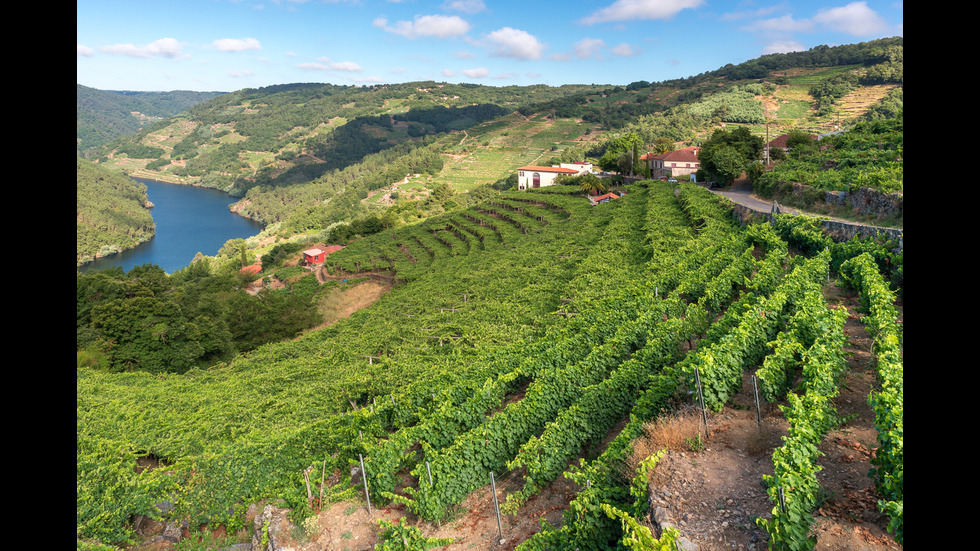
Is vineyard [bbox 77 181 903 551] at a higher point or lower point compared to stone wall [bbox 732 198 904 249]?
lower

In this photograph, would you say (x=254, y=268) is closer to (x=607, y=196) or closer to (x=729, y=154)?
(x=607, y=196)

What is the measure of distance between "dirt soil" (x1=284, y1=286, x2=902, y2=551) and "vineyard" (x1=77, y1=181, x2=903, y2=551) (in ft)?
1.00

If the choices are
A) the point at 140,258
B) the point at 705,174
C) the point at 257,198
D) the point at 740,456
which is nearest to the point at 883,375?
the point at 740,456

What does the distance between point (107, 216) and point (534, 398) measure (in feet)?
524

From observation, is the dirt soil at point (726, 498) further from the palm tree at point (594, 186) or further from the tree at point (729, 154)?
the palm tree at point (594, 186)

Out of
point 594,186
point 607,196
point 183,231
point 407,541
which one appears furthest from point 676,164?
point 183,231

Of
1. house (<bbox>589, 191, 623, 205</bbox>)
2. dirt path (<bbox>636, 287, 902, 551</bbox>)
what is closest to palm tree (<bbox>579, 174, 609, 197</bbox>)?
house (<bbox>589, 191, 623, 205</bbox>)

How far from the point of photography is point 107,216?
13300 cm

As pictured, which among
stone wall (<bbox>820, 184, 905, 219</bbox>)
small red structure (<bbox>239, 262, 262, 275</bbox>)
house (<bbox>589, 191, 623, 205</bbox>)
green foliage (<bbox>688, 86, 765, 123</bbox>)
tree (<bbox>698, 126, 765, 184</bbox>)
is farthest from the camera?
green foliage (<bbox>688, 86, 765, 123</bbox>)

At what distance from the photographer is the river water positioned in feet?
385

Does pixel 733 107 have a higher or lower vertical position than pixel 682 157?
higher

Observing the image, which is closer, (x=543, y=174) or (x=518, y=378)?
(x=518, y=378)

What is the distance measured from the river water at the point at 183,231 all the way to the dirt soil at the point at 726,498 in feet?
367

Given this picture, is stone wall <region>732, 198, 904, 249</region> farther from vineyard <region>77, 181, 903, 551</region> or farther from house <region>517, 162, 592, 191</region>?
house <region>517, 162, 592, 191</region>
